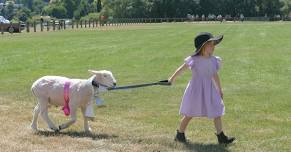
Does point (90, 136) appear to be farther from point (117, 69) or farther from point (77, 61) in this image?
point (77, 61)

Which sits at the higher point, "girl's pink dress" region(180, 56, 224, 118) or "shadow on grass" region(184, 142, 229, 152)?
"girl's pink dress" region(180, 56, 224, 118)

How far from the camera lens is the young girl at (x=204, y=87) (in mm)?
8625

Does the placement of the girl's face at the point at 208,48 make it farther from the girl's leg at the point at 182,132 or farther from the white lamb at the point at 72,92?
the white lamb at the point at 72,92

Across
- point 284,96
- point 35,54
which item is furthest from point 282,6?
point 284,96

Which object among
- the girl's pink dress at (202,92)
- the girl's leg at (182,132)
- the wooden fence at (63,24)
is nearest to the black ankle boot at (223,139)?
the girl's pink dress at (202,92)

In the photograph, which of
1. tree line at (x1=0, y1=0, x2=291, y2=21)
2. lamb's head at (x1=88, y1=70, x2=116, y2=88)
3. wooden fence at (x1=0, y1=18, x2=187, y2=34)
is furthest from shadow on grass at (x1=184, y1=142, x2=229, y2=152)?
tree line at (x1=0, y1=0, x2=291, y2=21)

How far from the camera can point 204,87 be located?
28.5 ft

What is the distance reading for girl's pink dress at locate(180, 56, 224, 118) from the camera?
862cm

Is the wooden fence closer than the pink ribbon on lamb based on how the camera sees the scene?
No

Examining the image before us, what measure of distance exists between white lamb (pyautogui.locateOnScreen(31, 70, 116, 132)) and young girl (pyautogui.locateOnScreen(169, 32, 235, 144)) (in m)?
1.20

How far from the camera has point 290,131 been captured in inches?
387

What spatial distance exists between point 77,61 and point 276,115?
13.0 meters

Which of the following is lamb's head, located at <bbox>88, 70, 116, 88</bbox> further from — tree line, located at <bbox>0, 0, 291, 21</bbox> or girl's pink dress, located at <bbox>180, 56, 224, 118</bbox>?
tree line, located at <bbox>0, 0, 291, 21</bbox>

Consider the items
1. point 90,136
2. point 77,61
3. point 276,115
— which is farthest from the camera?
point 77,61
